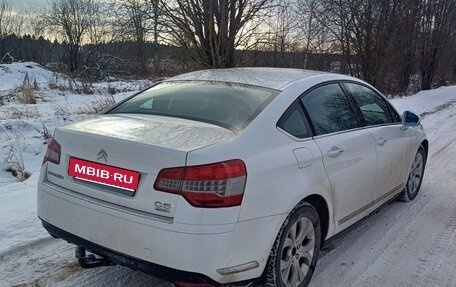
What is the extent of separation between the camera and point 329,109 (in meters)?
3.29

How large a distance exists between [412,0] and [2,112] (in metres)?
17.3

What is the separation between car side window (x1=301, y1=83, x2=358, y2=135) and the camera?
305 cm

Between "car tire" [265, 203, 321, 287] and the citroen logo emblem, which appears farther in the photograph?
"car tire" [265, 203, 321, 287]

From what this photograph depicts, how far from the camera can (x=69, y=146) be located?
2570 mm

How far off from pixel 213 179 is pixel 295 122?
92 cm

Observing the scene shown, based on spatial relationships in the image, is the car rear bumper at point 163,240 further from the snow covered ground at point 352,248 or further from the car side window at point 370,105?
the car side window at point 370,105

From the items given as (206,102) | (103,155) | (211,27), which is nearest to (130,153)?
(103,155)

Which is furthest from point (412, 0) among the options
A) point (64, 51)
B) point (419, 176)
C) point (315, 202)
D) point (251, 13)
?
point (64, 51)

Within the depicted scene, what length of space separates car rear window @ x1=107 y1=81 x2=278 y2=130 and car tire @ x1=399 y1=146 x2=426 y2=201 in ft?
8.96

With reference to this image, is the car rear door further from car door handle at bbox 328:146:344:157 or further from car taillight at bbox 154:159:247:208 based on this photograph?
car taillight at bbox 154:159:247:208

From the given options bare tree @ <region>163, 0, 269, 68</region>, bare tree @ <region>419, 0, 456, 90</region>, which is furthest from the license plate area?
bare tree @ <region>419, 0, 456, 90</region>

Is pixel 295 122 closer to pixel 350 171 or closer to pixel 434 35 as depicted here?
pixel 350 171

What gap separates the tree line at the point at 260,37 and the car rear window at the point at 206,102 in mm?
7228

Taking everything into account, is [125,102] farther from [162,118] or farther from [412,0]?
[412,0]
